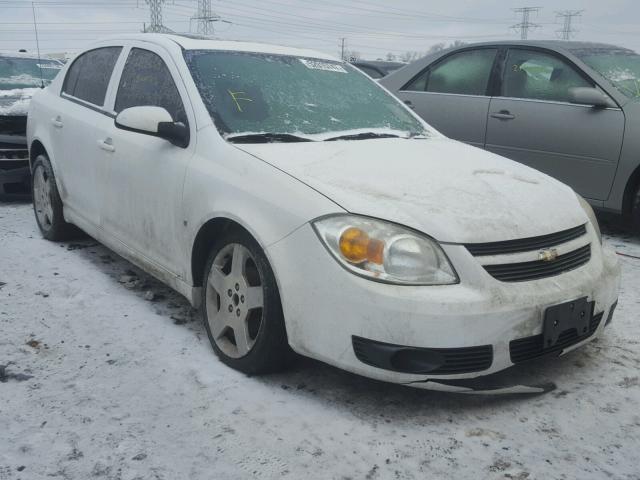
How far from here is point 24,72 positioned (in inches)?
332

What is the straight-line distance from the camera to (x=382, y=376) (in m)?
2.51

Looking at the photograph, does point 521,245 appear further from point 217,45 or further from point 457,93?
point 457,93

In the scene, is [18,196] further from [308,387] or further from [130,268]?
[308,387]

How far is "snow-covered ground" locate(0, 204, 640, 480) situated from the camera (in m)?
2.29

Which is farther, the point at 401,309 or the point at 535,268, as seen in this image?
the point at 535,268

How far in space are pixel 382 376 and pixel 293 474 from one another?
1.68 ft

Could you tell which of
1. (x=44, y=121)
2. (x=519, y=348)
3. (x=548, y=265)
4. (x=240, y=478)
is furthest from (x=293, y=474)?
(x=44, y=121)

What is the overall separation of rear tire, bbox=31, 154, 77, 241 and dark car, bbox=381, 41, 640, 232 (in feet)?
11.3

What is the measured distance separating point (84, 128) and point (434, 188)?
262 cm

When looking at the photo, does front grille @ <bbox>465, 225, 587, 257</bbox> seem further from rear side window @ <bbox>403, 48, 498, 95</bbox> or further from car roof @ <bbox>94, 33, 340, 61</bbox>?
rear side window @ <bbox>403, 48, 498, 95</bbox>

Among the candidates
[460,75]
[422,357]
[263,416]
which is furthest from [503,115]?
[263,416]

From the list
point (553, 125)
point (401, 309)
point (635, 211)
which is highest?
point (553, 125)

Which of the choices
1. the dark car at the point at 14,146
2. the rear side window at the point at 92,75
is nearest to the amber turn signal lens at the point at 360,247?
the rear side window at the point at 92,75

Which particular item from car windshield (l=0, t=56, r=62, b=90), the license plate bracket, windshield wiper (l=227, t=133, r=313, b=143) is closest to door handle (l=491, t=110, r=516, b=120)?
windshield wiper (l=227, t=133, r=313, b=143)
